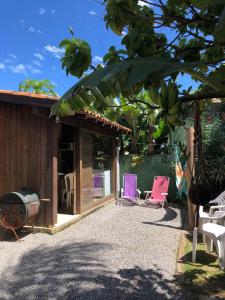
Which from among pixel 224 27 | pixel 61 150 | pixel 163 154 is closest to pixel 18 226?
pixel 61 150

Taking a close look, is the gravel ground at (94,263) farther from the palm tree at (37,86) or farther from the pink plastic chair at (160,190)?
the palm tree at (37,86)

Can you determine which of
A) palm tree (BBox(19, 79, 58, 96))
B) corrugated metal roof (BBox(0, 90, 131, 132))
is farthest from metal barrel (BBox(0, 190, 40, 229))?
palm tree (BBox(19, 79, 58, 96))

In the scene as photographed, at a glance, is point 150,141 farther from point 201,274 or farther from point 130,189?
point 201,274

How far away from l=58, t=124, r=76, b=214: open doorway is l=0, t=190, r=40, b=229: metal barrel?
8.46 feet

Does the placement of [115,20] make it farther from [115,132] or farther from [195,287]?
[115,132]

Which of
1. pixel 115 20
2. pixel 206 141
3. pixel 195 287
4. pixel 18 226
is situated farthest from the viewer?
pixel 206 141

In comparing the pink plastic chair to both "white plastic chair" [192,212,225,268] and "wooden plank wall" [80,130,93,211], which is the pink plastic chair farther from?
"white plastic chair" [192,212,225,268]

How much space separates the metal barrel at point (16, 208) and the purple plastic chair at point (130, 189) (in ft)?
21.7

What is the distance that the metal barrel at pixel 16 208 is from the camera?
849cm

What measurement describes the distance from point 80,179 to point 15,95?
138 inches

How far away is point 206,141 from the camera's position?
14406mm

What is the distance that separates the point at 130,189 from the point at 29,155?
6532 mm

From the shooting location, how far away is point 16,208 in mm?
8570

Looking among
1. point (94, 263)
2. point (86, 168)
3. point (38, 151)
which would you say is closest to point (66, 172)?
point (86, 168)
